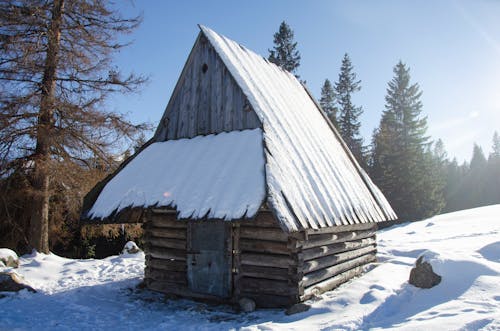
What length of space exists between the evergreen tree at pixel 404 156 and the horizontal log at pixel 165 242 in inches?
1045

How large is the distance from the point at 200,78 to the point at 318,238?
5873mm

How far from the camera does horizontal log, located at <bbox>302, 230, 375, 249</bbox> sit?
866 cm

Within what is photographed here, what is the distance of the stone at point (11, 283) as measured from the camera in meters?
9.15

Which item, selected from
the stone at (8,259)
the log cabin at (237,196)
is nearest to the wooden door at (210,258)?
the log cabin at (237,196)

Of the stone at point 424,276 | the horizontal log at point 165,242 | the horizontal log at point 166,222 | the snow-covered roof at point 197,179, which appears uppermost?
the snow-covered roof at point 197,179

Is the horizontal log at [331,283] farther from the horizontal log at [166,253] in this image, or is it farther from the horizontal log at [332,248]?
the horizontal log at [166,253]

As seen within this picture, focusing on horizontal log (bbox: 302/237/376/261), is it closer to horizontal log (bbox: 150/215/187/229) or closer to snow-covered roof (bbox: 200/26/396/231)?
snow-covered roof (bbox: 200/26/396/231)

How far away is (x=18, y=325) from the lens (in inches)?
273

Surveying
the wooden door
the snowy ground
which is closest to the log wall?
the wooden door

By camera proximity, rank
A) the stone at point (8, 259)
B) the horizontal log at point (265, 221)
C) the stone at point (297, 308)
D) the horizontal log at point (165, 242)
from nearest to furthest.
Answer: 1. the stone at point (297, 308)
2. the horizontal log at point (265, 221)
3. the horizontal log at point (165, 242)
4. the stone at point (8, 259)

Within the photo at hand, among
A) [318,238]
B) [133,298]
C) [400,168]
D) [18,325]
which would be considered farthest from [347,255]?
[400,168]

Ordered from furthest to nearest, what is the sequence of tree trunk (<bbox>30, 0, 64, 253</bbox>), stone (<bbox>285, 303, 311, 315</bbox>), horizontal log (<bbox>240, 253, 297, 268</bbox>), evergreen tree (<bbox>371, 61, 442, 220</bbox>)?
evergreen tree (<bbox>371, 61, 442, 220</bbox>), tree trunk (<bbox>30, 0, 64, 253</bbox>), horizontal log (<bbox>240, 253, 297, 268</bbox>), stone (<bbox>285, 303, 311, 315</bbox>)

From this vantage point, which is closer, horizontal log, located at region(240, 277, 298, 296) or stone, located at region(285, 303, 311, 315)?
stone, located at region(285, 303, 311, 315)

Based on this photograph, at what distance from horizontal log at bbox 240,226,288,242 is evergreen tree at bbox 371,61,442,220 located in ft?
87.3
